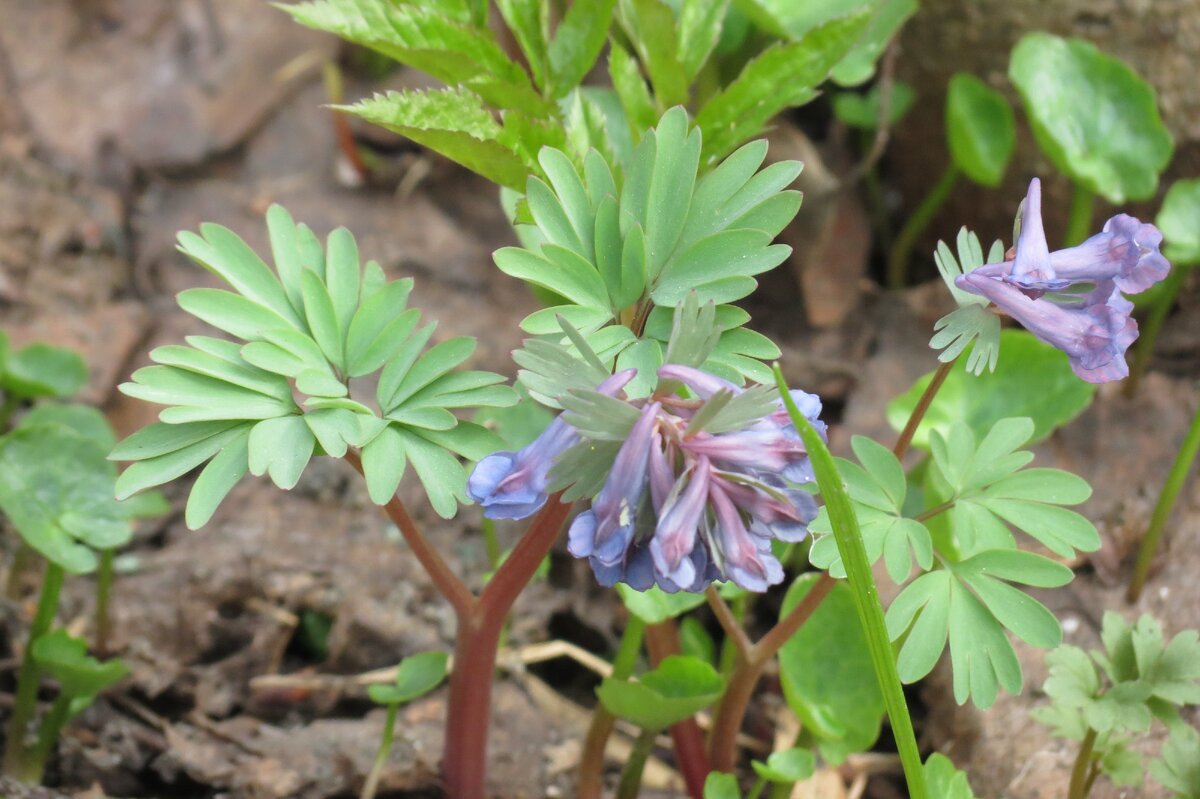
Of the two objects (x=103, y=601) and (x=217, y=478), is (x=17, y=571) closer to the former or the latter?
(x=103, y=601)

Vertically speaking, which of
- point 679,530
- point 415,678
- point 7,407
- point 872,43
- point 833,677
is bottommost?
point 833,677

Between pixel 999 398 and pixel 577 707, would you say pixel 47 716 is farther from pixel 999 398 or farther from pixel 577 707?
pixel 999 398

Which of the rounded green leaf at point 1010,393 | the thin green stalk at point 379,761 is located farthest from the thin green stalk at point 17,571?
the rounded green leaf at point 1010,393

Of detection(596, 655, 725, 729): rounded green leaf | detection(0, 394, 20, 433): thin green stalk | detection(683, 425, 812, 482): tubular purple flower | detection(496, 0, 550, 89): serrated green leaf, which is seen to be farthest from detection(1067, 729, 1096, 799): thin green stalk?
detection(0, 394, 20, 433): thin green stalk

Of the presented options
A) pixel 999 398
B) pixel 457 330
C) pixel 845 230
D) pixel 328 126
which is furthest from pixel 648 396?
pixel 328 126

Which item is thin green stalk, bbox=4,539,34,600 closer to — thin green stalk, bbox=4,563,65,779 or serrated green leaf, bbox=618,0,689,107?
thin green stalk, bbox=4,563,65,779

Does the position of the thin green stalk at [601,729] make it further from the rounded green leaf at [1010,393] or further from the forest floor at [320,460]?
the rounded green leaf at [1010,393]

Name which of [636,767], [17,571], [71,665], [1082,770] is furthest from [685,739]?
[17,571]
